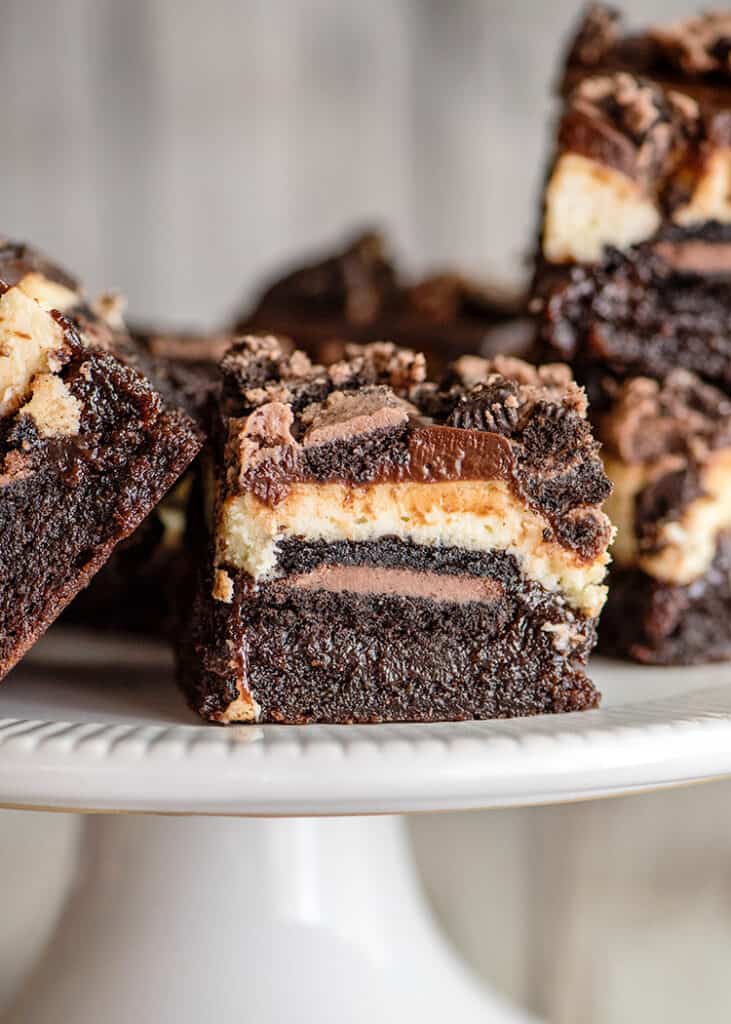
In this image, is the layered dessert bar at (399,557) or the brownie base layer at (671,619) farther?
the brownie base layer at (671,619)

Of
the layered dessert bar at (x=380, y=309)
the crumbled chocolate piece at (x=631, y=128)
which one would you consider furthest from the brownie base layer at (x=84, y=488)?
the layered dessert bar at (x=380, y=309)

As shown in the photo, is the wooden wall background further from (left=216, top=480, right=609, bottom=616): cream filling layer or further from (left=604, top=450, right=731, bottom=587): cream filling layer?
(left=216, top=480, right=609, bottom=616): cream filling layer

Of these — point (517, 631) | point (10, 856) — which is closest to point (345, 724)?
point (517, 631)

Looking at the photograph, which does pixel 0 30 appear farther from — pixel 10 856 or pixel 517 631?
pixel 517 631

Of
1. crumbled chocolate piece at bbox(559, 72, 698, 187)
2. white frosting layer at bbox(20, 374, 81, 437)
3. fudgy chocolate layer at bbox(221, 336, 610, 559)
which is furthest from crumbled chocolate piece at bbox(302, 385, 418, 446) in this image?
crumbled chocolate piece at bbox(559, 72, 698, 187)

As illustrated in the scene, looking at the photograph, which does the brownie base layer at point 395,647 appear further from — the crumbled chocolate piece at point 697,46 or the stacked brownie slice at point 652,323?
the crumbled chocolate piece at point 697,46

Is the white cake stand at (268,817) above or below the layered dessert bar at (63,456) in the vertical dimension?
below

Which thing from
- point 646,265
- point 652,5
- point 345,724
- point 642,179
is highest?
point 652,5

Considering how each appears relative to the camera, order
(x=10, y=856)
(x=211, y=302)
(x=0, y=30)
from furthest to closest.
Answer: (x=211, y=302)
(x=0, y=30)
(x=10, y=856)
